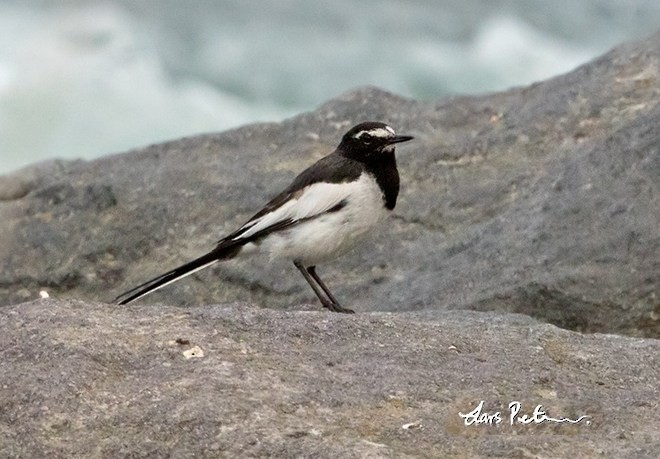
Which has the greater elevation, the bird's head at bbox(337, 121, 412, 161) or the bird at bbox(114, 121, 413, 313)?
the bird's head at bbox(337, 121, 412, 161)

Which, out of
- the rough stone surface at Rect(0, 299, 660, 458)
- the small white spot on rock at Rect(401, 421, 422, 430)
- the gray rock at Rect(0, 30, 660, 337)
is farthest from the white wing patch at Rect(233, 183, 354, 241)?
the small white spot on rock at Rect(401, 421, 422, 430)

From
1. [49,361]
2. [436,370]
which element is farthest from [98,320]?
[436,370]

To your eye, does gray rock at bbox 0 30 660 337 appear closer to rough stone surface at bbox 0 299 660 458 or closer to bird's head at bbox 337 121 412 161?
bird's head at bbox 337 121 412 161

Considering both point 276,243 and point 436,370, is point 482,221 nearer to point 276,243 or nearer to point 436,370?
point 276,243

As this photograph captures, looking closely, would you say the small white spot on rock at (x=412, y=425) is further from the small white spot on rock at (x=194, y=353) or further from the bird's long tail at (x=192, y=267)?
the bird's long tail at (x=192, y=267)

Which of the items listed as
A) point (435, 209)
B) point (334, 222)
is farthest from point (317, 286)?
point (435, 209)

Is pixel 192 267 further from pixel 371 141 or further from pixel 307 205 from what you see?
pixel 371 141
